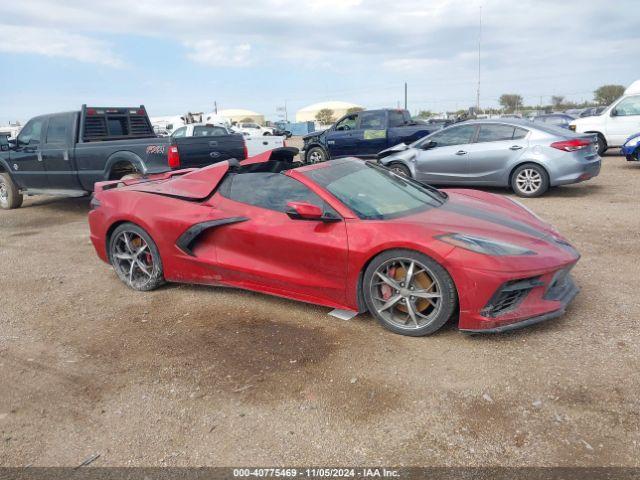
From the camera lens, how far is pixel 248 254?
4.17 m

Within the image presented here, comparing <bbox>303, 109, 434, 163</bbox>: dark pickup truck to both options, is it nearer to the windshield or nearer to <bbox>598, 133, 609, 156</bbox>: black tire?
<bbox>598, 133, 609, 156</bbox>: black tire

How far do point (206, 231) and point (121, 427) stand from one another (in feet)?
6.36

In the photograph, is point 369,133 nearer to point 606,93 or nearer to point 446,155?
point 446,155

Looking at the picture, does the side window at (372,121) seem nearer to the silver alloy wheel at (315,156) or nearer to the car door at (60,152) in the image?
the silver alloy wheel at (315,156)

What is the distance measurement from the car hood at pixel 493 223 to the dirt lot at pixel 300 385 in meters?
0.62

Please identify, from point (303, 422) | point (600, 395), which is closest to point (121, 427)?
point (303, 422)

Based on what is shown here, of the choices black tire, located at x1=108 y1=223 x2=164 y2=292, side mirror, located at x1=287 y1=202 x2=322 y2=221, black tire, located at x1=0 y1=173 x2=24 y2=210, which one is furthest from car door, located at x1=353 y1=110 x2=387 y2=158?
side mirror, located at x1=287 y1=202 x2=322 y2=221

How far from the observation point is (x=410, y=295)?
138 inches

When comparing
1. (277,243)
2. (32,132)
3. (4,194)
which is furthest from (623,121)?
(4,194)

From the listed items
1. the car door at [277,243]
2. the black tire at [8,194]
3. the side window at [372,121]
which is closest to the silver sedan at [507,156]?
the side window at [372,121]

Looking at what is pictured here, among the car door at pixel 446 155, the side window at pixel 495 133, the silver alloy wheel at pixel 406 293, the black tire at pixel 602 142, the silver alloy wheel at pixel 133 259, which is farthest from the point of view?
the black tire at pixel 602 142

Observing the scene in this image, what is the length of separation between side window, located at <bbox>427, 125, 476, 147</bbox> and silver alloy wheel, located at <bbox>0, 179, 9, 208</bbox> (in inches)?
352

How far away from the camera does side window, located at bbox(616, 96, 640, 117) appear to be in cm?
1327

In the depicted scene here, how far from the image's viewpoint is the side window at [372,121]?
13.6m
